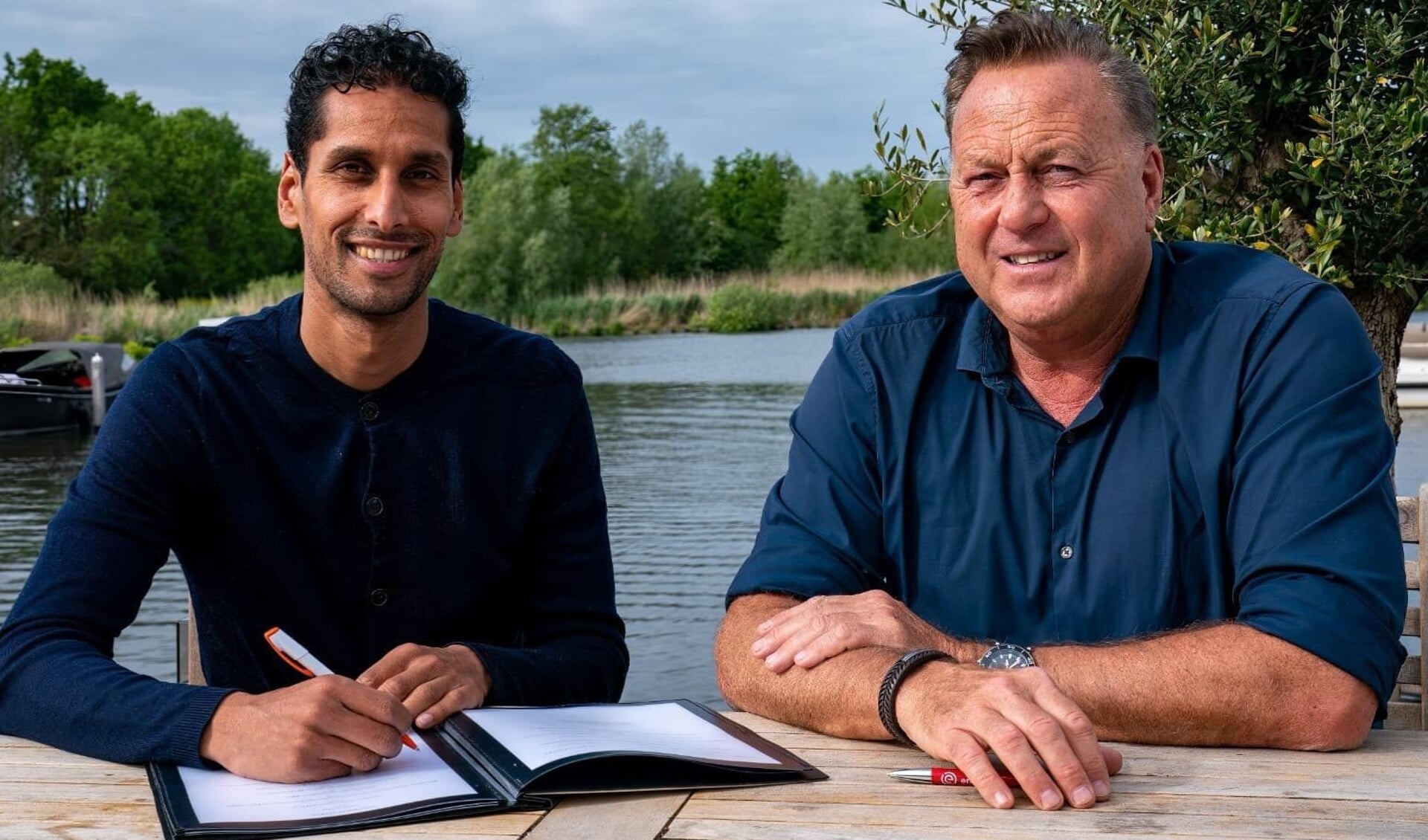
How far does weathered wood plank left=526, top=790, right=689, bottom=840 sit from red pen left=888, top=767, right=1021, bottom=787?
25 cm

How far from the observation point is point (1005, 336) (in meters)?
2.49

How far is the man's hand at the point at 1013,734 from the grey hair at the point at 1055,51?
3.36ft

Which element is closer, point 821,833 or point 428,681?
point 821,833

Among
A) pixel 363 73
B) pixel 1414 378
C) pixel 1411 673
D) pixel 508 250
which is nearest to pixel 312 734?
pixel 363 73

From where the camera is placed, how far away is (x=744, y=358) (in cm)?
2838

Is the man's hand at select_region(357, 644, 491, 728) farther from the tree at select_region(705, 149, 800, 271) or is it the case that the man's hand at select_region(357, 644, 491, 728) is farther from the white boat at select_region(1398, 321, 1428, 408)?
the tree at select_region(705, 149, 800, 271)

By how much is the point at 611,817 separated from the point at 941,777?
368 mm

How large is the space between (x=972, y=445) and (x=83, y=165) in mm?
58555

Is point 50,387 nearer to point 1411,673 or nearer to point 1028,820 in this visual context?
point 1411,673

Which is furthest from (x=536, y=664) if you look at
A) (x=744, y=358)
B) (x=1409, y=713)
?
(x=744, y=358)

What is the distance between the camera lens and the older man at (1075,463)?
1955mm

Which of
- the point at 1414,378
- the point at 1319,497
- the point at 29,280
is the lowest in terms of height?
the point at 1414,378

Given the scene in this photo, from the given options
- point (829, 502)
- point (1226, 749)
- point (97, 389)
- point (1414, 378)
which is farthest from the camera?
point (97, 389)

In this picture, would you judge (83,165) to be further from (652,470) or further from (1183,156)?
(1183,156)
